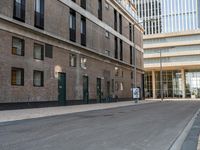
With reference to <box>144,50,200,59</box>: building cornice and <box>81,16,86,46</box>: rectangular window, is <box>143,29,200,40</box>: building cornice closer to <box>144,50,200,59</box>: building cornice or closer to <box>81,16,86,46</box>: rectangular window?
<box>144,50,200,59</box>: building cornice

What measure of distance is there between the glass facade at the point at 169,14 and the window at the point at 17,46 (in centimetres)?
7538

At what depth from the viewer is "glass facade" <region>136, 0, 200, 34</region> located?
95.6 m

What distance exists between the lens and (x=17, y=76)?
947 inches

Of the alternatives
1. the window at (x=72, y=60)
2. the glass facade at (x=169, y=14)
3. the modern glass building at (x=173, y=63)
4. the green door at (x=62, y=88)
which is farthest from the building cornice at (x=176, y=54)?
the green door at (x=62, y=88)

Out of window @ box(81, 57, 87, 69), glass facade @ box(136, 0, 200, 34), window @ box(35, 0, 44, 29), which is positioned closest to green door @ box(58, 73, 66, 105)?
window @ box(81, 57, 87, 69)

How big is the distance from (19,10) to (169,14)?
7895 cm

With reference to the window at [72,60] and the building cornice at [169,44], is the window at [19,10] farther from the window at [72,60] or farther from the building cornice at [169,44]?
the building cornice at [169,44]

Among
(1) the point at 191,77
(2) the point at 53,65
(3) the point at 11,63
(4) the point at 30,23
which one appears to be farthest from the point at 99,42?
(1) the point at 191,77

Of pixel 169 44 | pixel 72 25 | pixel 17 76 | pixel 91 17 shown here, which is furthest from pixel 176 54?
pixel 17 76

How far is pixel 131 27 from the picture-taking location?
5706cm

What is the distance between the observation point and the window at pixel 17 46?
23656mm

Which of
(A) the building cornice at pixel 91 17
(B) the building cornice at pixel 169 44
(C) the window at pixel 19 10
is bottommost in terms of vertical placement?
(C) the window at pixel 19 10

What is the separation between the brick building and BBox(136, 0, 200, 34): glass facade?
48.8 meters

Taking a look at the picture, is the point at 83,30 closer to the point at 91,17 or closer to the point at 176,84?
the point at 91,17
